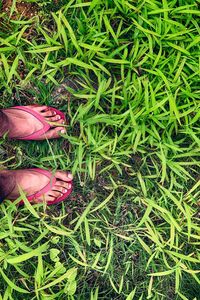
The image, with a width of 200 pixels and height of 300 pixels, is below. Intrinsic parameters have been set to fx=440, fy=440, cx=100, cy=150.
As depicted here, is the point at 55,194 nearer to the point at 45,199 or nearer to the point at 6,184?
the point at 45,199

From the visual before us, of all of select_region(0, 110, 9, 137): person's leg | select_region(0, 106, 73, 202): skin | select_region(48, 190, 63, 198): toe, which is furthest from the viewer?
select_region(48, 190, 63, 198): toe

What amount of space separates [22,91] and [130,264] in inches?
35.6

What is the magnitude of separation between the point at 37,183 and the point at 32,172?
53 mm

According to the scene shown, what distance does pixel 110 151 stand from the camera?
187cm

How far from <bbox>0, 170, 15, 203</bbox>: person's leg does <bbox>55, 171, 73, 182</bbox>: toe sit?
0.66ft

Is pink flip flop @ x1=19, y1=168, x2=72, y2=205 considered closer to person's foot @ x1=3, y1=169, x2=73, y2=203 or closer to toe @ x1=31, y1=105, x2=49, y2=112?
person's foot @ x1=3, y1=169, x2=73, y2=203

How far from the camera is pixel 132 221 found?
1918 mm

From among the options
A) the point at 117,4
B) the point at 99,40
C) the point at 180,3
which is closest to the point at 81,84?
the point at 99,40

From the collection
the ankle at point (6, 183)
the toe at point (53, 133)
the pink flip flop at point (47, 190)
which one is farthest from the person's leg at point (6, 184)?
the toe at point (53, 133)

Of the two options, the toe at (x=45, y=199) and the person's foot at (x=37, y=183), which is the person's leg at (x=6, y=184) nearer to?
the person's foot at (x=37, y=183)

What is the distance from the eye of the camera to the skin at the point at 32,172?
73.0 inches

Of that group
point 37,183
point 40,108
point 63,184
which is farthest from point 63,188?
point 40,108

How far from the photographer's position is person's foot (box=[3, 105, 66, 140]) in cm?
186

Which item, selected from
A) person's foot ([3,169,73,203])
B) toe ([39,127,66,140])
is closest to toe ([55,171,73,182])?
person's foot ([3,169,73,203])
